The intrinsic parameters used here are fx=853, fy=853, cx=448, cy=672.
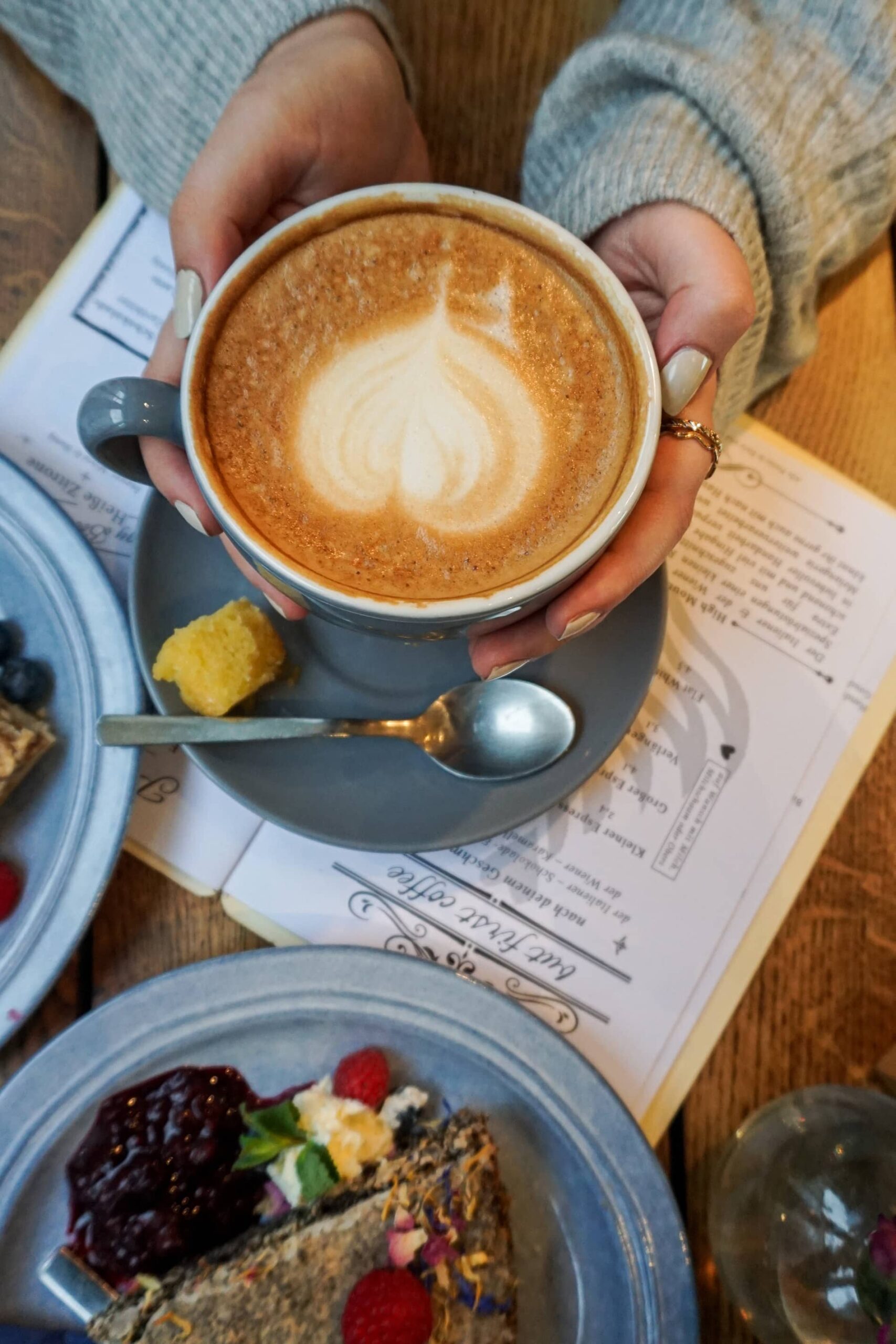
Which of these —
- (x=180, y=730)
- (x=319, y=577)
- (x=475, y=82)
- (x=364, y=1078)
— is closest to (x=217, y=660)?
(x=180, y=730)

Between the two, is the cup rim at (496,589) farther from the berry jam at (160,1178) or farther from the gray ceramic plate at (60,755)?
the berry jam at (160,1178)

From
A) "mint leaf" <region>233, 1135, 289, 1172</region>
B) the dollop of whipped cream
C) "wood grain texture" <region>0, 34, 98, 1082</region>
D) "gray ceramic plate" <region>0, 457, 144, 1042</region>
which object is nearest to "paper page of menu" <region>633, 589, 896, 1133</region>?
the dollop of whipped cream

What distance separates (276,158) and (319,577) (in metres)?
0.41

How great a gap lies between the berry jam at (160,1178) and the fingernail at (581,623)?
1.68ft

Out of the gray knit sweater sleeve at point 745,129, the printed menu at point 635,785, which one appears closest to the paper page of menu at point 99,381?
the printed menu at point 635,785

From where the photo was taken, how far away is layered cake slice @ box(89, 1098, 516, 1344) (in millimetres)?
743

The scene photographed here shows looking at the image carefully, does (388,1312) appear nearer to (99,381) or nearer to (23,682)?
(23,682)

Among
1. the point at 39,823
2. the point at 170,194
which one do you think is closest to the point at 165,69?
the point at 170,194

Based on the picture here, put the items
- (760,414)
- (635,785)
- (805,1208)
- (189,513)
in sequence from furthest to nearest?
(760,414), (635,785), (805,1208), (189,513)

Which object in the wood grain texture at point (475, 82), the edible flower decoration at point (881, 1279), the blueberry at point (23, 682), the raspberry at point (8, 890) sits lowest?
the raspberry at point (8, 890)

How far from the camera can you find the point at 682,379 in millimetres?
668

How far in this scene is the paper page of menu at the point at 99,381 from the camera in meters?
0.86

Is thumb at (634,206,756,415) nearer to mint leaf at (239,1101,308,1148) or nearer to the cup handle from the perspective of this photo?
the cup handle

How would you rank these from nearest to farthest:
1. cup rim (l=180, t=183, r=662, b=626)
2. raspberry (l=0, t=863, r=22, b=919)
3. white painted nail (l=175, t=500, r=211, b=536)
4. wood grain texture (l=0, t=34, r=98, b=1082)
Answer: cup rim (l=180, t=183, r=662, b=626) < white painted nail (l=175, t=500, r=211, b=536) < raspberry (l=0, t=863, r=22, b=919) < wood grain texture (l=0, t=34, r=98, b=1082)
